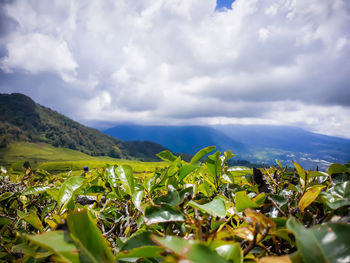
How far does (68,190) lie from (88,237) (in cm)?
71

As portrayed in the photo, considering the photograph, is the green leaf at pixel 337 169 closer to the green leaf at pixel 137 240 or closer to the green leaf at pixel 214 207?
the green leaf at pixel 214 207

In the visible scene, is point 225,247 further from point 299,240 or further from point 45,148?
point 45,148

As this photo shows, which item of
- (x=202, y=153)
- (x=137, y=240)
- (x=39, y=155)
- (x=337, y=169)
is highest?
(x=202, y=153)

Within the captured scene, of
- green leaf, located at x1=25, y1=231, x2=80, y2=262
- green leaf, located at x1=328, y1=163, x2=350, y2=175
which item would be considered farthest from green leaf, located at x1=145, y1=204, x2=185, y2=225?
green leaf, located at x1=328, y1=163, x2=350, y2=175

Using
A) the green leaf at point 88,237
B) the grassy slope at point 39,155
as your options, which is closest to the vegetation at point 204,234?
the green leaf at point 88,237

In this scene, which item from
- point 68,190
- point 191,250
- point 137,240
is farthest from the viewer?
point 68,190

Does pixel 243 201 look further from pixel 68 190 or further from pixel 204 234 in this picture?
pixel 68 190

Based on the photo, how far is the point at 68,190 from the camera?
1.18 metres

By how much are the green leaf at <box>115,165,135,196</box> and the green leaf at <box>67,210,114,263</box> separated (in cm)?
54

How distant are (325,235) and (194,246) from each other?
0.41m

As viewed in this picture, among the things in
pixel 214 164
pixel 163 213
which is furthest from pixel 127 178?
pixel 214 164

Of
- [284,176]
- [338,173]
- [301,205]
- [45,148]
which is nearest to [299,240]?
[301,205]

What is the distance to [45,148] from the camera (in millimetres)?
163125

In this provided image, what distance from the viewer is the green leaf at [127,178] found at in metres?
1.17
